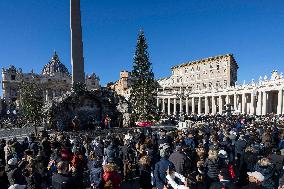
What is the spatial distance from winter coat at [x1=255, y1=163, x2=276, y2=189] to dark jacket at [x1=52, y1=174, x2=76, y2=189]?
16.1 feet

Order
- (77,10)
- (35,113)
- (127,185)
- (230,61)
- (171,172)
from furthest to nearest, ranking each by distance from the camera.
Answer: (230,61)
(77,10)
(35,113)
(127,185)
(171,172)

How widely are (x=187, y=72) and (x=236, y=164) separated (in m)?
87.9

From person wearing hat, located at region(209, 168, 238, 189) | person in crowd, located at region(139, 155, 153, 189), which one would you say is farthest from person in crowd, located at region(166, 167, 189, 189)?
person in crowd, located at region(139, 155, 153, 189)

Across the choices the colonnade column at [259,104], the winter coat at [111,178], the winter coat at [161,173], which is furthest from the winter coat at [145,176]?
the colonnade column at [259,104]

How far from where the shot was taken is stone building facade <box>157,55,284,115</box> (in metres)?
55.2

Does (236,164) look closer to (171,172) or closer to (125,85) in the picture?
(171,172)

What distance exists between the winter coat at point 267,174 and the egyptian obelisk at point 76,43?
29.8 metres

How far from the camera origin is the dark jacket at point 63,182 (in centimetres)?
604

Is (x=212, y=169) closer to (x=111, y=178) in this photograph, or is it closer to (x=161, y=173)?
(x=161, y=173)

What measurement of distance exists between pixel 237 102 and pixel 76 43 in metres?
43.6

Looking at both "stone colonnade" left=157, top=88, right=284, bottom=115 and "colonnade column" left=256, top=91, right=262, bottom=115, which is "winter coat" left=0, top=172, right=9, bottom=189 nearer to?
"stone colonnade" left=157, top=88, right=284, bottom=115

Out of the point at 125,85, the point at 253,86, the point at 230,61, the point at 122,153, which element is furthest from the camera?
the point at 125,85

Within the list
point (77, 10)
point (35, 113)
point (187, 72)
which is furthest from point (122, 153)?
point (187, 72)

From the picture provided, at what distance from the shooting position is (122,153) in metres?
13.3
